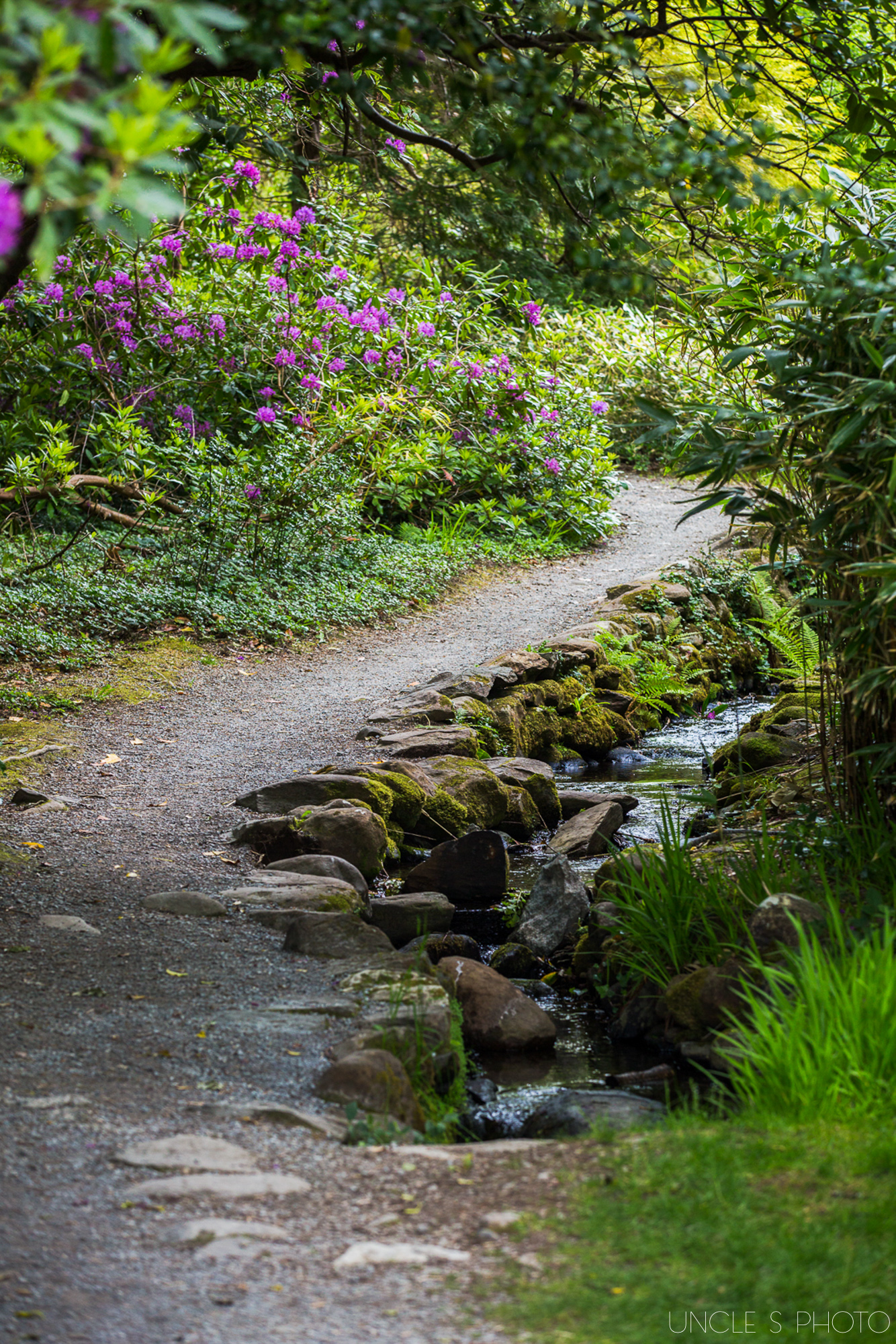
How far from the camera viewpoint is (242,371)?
10.1 meters

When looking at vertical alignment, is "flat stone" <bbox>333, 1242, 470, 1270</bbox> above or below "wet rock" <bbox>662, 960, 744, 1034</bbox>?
above

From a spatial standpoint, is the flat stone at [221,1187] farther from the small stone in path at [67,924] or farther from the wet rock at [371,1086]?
the small stone in path at [67,924]

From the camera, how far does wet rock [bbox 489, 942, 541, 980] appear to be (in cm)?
457

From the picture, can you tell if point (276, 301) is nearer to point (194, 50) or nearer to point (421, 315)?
point (421, 315)

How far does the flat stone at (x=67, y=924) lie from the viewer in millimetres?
3869

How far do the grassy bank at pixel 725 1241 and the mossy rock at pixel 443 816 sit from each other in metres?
3.17

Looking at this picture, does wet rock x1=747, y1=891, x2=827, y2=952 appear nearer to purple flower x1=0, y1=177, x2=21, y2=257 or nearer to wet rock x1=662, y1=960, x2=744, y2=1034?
wet rock x1=662, y1=960, x2=744, y2=1034

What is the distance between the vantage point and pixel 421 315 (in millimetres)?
11070

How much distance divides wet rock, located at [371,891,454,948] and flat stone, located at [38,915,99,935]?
1.09 m

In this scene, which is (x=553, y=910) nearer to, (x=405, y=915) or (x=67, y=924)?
(x=405, y=915)

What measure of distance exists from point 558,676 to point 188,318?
458cm

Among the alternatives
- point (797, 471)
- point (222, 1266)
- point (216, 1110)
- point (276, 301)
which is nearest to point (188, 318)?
point (276, 301)

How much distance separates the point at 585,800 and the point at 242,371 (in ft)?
18.3

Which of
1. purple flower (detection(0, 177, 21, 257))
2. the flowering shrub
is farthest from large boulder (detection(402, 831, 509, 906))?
purple flower (detection(0, 177, 21, 257))
